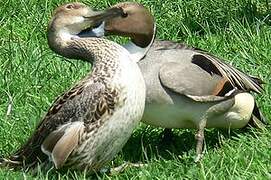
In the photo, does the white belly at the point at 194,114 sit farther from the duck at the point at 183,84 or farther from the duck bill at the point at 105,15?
the duck bill at the point at 105,15

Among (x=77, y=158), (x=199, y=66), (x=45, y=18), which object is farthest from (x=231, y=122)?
(x=45, y=18)

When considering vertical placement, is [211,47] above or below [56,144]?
below

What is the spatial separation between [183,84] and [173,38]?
199 centimetres

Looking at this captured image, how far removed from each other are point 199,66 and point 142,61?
1.09 feet

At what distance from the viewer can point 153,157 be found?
19.2 ft

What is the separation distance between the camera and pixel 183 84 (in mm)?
5707

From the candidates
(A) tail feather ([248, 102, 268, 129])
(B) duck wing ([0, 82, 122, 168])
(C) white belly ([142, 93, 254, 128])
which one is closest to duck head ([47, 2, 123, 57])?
(B) duck wing ([0, 82, 122, 168])

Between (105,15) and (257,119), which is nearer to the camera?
(105,15)

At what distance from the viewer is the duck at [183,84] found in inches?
225

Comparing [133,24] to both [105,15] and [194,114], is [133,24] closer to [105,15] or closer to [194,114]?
[105,15]

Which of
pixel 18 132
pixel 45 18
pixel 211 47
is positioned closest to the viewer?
pixel 18 132

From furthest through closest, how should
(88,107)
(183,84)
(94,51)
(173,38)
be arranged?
(173,38) < (183,84) < (94,51) < (88,107)

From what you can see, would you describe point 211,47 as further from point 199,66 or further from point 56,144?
point 56,144

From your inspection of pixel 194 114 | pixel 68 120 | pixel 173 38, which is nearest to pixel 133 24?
pixel 194 114
